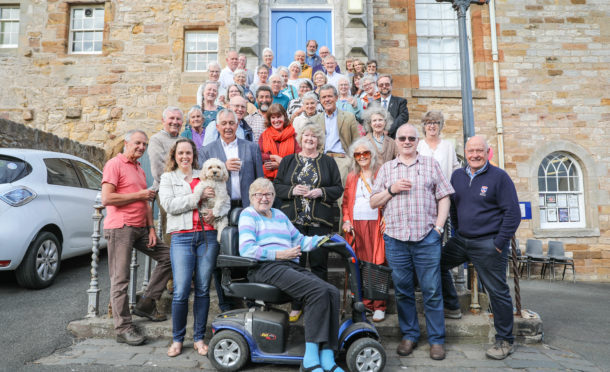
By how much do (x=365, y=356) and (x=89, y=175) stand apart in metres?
5.38

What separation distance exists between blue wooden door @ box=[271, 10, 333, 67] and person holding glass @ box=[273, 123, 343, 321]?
247 inches

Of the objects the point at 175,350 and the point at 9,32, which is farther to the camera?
the point at 9,32

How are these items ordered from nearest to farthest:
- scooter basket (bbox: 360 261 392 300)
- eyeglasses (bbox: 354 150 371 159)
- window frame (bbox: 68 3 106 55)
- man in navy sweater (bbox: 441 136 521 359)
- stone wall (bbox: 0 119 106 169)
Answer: scooter basket (bbox: 360 261 392 300)
man in navy sweater (bbox: 441 136 521 359)
eyeglasses (bbox: 354 150 371 159)
stone wall (bbox: 0 119 106 169)
window frame (bbox: 68 3 106 55)

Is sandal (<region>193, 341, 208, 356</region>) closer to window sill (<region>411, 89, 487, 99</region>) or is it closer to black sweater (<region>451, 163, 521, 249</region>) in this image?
black sweater (<region>451, 163, 521, 249</region>)

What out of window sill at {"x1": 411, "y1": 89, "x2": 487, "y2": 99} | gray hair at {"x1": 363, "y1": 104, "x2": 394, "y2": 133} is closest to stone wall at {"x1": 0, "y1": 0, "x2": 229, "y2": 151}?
window sill at {"x1": 411, "y1": 89, "x2": 487, "y2": 99}

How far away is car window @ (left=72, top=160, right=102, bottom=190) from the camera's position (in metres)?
6.12

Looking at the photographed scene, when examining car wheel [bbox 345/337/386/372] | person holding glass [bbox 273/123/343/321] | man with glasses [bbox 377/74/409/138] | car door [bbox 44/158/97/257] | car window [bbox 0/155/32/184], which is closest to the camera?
car wheel [bbox 345/337/386/372]

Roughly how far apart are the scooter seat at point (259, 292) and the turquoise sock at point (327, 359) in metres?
A: 0.50

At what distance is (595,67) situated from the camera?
35.3 ft

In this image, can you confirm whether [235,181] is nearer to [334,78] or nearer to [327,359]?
[327,359]

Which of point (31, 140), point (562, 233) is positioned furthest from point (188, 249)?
point (562, 233)

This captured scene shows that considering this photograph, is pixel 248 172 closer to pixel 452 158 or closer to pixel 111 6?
pixel 452 158

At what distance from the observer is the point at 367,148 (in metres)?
4.00

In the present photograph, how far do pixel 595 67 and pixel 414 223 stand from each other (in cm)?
1078
